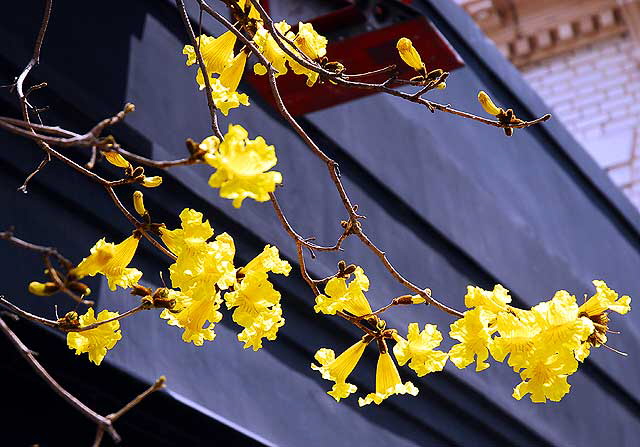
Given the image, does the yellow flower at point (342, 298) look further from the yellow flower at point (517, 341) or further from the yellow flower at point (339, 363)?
the yellow flower at point (517, 341)

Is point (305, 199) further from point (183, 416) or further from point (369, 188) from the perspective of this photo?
point (183, 416)

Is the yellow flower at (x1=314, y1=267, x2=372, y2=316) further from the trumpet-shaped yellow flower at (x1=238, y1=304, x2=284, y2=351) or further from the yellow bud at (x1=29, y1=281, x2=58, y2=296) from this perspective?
the yellow bud at (x1=29, y1=281, x2=58, y2=296)

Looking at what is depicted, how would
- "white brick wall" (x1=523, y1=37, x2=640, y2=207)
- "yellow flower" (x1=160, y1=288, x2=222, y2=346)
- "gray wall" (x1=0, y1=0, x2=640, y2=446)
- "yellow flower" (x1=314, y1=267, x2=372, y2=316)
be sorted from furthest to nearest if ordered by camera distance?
"white brick wall" (x1=523, y1=37, x2=640, y2=207), "gray wall" (x1=0, y1=0, x2=640, y2=446), "yellow flower" (x1=314, y1=267, x2=372, y2=316), "yellow flower" (x1=160, y1=288, x2=222, y2=346)

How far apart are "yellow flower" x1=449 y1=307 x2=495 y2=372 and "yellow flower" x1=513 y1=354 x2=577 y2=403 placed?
0.07 m

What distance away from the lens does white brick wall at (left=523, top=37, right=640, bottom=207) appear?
11820mm

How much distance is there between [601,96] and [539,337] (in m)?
11.4

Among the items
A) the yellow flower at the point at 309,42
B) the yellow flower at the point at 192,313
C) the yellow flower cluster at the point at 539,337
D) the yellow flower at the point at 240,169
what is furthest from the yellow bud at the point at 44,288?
the yellow flower at the point at 309,42

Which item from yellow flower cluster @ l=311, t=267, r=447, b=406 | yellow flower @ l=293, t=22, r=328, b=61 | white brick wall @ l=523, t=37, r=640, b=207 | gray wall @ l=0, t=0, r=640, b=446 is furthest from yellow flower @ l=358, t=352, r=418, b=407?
white brick wall @ l=523, t=37, r=640, b=207

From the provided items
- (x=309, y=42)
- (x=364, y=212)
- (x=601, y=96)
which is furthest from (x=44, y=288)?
(x=601, y=96)

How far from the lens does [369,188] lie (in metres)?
4.43

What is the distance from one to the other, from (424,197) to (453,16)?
4.58 ft

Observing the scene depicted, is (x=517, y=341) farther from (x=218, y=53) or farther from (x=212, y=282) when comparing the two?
(x=218, y=53)

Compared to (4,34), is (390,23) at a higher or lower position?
higher

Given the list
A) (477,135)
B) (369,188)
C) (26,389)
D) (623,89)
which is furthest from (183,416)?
(623,89)
